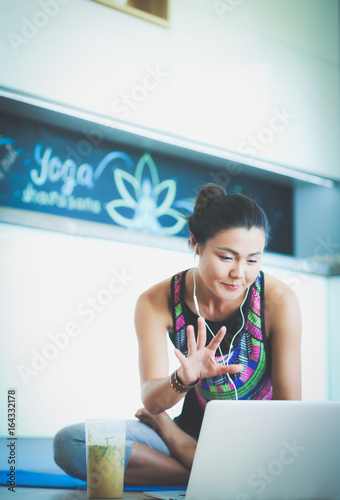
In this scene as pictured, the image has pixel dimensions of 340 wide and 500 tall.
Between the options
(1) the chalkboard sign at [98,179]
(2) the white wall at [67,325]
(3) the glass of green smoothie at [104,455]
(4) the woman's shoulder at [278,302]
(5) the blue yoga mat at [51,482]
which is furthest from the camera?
(1) the chalkboard sign at [98,179]

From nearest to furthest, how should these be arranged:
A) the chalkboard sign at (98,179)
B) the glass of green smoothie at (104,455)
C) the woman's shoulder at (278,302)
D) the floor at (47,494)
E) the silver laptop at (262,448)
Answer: the silver laptop at (262,448), the glass of green smoothie at (104,455), the floor at (47,494), the woman's shoulder at (278,302), the chalkboard sign at (98,179)

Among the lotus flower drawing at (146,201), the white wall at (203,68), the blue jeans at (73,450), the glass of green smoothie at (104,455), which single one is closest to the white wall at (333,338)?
the white wall at (203,68)

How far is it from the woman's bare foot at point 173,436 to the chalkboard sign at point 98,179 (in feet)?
2.75

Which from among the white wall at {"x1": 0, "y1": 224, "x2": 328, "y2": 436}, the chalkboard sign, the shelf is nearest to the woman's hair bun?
the chalkboard sign

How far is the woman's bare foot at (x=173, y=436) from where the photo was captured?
1.33 m

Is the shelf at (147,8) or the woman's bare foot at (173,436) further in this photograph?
the shelf at (147,8)

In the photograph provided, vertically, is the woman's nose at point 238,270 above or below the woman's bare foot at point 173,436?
above

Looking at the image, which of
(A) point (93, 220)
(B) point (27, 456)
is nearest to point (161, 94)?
(A) point (93, 220)

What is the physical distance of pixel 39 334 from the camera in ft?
6.75

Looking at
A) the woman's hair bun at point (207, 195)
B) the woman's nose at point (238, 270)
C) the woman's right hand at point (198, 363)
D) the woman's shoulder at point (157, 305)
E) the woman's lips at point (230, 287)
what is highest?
the woman's hair bun at point (207, 195)

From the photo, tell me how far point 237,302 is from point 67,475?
1.87 ft

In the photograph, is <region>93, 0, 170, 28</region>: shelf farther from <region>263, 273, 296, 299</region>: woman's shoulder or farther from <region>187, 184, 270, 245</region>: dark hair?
<region>263, 273, 296, 299</region>: woman's shoulder

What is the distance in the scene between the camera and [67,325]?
6.98ft

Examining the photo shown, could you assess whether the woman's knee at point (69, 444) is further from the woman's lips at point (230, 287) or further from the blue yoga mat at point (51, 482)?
the woman's lips at point (230, 287)
